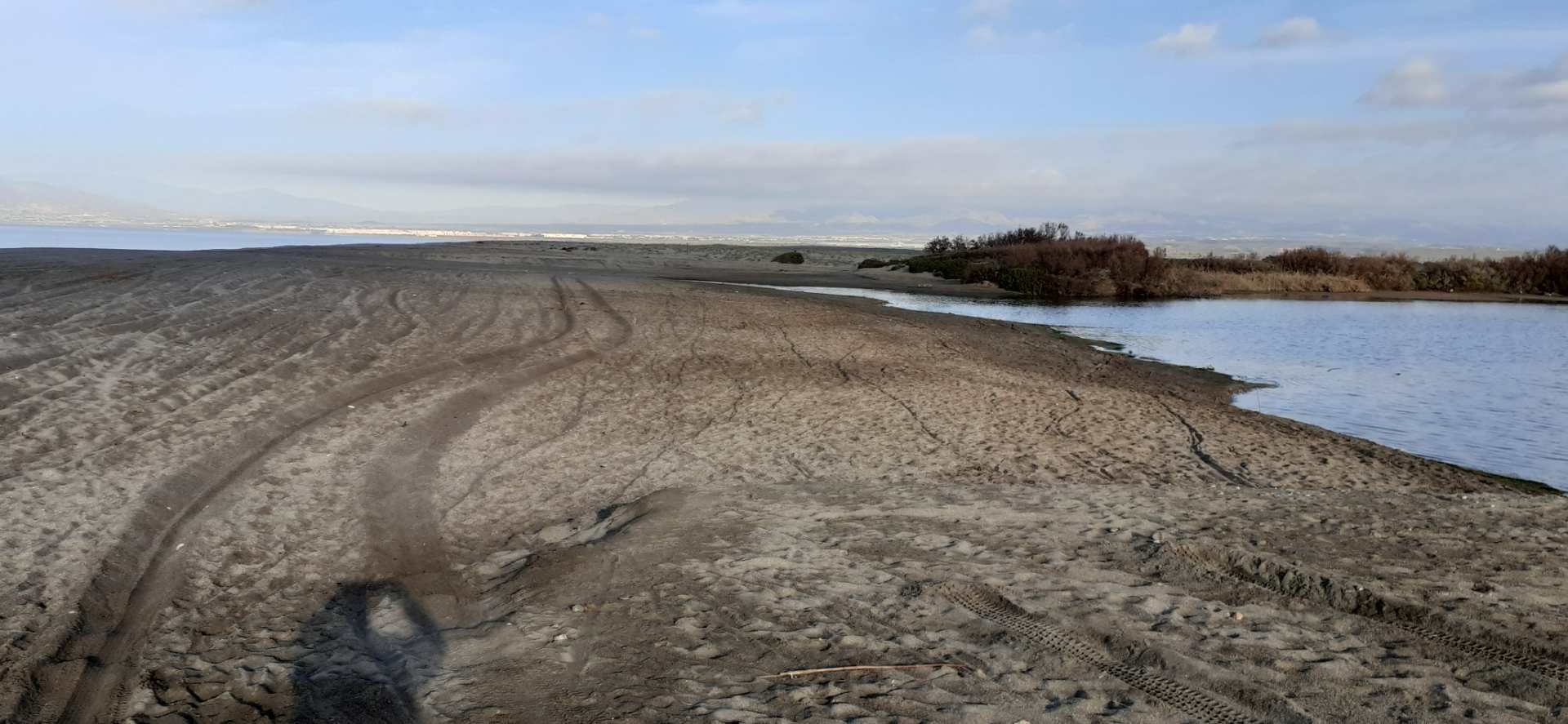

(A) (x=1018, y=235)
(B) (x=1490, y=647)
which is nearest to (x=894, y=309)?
(B) (x=1490, y=647)

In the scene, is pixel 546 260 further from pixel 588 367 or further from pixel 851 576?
pixel 851 576

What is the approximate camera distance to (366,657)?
5277 mm

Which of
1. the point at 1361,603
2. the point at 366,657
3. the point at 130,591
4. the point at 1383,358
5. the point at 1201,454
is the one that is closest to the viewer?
the point at 366,657

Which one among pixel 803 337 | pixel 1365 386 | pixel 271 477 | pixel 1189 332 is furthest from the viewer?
pixel 1189 332

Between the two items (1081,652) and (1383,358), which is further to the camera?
(1383,358)

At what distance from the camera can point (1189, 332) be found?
84.6ft

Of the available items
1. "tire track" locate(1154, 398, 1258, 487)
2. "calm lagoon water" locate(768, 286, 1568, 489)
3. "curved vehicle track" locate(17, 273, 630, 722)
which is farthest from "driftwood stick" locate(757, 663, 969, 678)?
"calm lagoon water" locate(768, 286, 1568, 489)

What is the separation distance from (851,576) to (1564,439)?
11001 millimetres

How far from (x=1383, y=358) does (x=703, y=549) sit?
18526mm

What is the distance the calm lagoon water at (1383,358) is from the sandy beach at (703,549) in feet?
6.22

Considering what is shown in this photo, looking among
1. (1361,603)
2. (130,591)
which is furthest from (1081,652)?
(130,591)

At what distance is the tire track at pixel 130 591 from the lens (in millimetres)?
4695

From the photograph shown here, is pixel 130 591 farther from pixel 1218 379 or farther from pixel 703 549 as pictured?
pixel 1218 379

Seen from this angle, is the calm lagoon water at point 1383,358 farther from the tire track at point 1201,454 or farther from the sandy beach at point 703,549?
the tire track at point 1201,454
